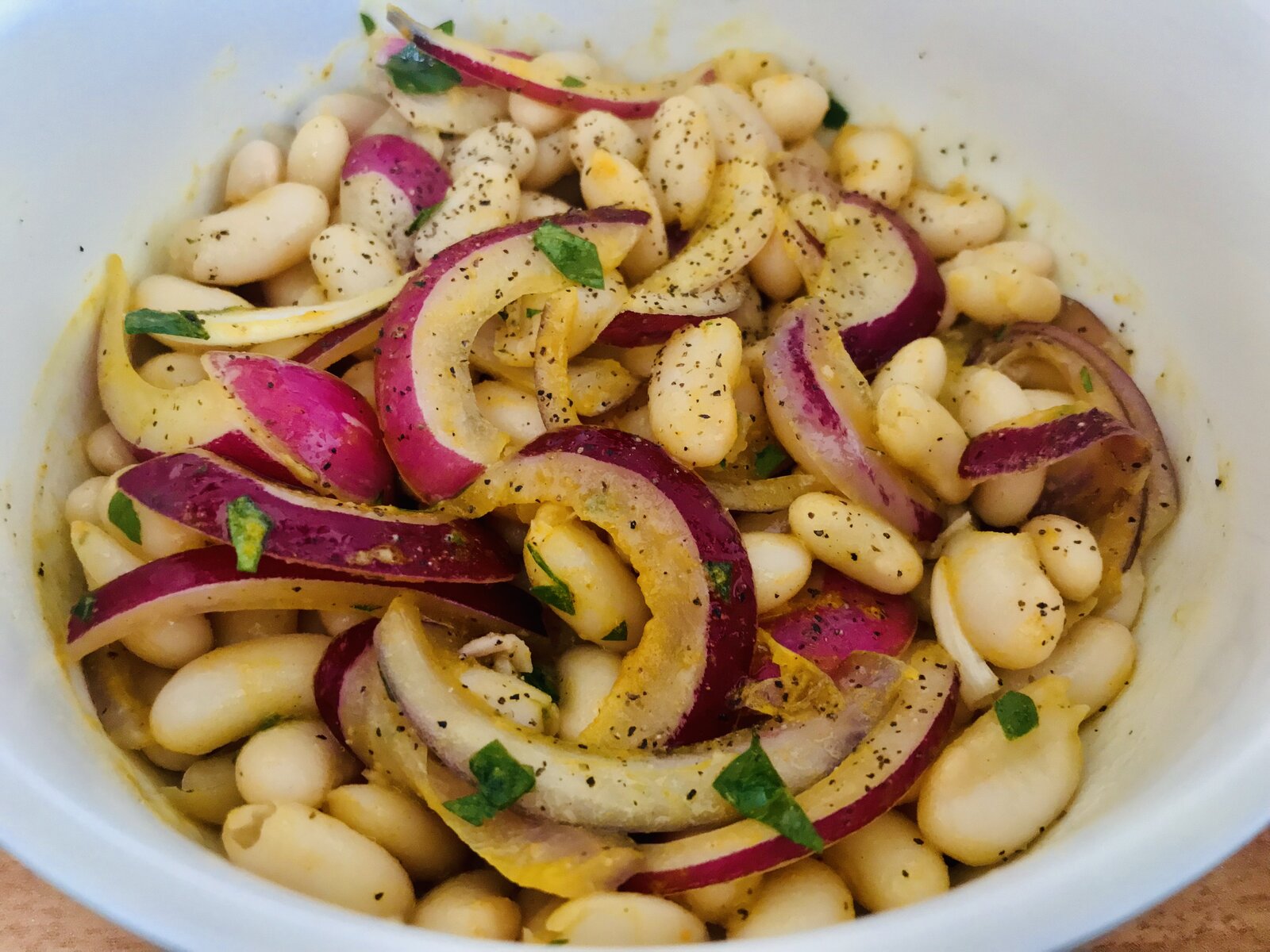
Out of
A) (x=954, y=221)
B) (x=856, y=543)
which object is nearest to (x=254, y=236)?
(x=856, y=543)

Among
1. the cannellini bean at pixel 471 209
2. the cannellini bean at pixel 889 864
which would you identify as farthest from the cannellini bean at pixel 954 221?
the cannellini bean at pixel 889 864

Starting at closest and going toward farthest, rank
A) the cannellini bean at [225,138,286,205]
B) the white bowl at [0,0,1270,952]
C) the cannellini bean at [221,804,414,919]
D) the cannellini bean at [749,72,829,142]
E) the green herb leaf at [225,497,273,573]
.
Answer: the white bowl at [0,0,1270,952] < the cannellini bean at [221,804,414,919] < the green herb leaf at [225,497,273,573] < the cannellini bean at [225,138,286,205] < the cannellini bean at [749,72,829,142]

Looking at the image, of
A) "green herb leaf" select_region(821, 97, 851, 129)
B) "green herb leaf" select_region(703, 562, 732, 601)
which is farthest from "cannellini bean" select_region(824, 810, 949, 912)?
"green herb leaf" select_region(821, 97, 851, 129)

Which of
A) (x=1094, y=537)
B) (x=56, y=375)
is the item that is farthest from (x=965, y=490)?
(x=56, y=375)

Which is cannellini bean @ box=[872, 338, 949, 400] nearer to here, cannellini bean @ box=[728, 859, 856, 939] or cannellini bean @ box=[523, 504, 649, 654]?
cannellini bean @ box=[523, 504, 649, 654]

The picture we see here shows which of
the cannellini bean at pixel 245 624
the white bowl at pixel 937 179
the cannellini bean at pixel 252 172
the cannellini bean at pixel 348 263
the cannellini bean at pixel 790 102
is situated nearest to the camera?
the white bowl at pixel 937 179

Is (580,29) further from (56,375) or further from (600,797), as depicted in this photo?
(600,797)

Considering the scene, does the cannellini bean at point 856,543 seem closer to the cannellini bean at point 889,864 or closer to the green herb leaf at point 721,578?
the green herb leaf at point 721,578
